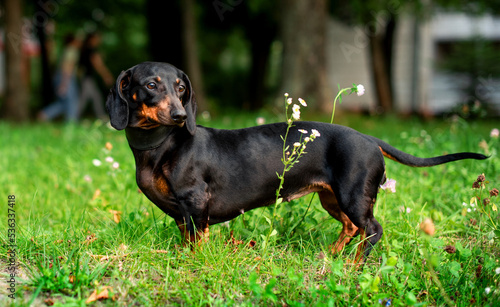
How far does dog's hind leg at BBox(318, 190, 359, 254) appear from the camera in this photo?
3258 millimetres

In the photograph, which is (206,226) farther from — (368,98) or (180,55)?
(368,98)

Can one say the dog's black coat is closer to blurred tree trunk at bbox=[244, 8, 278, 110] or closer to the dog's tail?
the dog's tail

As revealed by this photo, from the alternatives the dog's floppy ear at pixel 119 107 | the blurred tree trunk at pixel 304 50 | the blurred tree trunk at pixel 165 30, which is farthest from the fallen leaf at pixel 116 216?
the blurred tree trunk at pixel 165 30

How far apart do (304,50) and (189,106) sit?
7.02 metres

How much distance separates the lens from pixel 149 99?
273 cm

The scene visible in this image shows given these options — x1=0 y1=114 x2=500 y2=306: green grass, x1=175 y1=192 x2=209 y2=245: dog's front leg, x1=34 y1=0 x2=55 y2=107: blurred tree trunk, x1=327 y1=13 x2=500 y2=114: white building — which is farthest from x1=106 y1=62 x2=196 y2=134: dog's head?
x1=327 y1=13 x2=500 y2=114: white building

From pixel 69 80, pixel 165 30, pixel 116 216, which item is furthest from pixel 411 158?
pixel 165 30

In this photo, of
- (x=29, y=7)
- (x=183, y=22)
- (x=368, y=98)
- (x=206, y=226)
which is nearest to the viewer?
(x=206, y=226)

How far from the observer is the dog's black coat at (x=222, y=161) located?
2.82 meters

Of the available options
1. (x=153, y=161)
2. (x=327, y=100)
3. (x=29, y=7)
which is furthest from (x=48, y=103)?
(x=153, y=161)

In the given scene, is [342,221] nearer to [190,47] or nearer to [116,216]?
[116,216]

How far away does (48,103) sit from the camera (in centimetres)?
1702

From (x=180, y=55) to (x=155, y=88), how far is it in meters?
9.72

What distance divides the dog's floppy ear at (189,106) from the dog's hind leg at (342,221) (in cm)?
103
